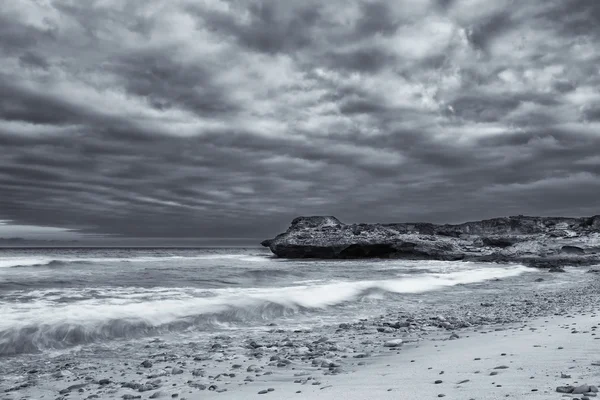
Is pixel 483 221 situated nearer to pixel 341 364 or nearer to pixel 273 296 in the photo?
pixel 273 296

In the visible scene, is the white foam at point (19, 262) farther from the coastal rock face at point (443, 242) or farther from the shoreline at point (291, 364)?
the shoreline at point (291, 364)

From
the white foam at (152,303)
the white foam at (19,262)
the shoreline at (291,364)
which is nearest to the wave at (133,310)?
the white foam at (152,303)

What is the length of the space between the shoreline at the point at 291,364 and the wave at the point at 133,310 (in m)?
1.14

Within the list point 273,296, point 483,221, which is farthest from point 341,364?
point 483,221

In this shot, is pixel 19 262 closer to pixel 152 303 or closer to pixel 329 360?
pixel 152 303

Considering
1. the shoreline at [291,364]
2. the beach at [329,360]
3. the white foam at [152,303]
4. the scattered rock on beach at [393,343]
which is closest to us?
the beach at [329,360]

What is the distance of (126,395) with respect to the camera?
558 centimetres

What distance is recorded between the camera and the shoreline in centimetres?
532

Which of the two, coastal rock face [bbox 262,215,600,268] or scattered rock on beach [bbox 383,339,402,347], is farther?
coastal rock face [bbox 262,215,600,268]

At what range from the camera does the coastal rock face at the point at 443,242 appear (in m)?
47.6

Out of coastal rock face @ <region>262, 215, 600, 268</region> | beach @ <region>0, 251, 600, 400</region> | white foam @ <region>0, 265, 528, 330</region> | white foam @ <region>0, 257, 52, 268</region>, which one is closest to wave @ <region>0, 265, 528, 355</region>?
white foam @ <region>0, 265, 528, 330</region>

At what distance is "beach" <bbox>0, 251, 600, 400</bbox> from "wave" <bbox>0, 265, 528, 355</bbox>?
0.26m

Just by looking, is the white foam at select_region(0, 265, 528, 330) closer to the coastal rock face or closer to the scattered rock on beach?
the scattered rock on beach

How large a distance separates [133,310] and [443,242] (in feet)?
161
